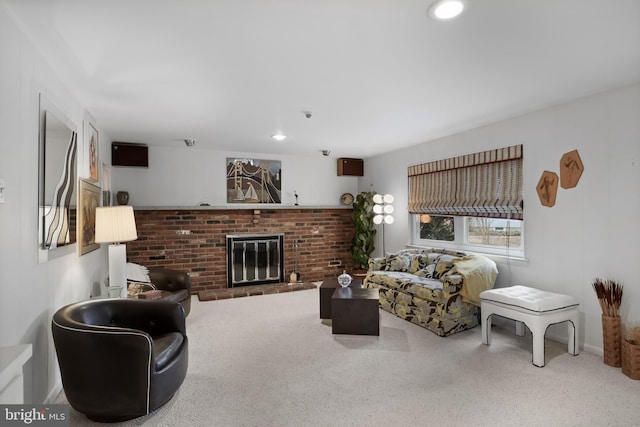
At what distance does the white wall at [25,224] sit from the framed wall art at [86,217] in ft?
1.48

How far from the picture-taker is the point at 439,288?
366cm

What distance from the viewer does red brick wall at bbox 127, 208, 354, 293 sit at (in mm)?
5207

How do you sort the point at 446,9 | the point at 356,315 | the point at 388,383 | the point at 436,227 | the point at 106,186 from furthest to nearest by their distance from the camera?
1. the point at 436,227
2. the point at 106,186
3. the point at 356,315
4. the point at 388,383
5. the point at 446,9

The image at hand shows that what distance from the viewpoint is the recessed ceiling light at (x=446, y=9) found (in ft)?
5.39

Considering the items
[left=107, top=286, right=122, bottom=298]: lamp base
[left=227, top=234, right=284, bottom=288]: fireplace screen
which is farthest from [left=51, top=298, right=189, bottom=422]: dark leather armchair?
[left=227, top=234, right=284, bottom=288]: fireplace screen

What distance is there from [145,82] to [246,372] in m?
2.47

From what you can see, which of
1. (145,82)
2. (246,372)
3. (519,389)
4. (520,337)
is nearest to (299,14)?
(145,82)

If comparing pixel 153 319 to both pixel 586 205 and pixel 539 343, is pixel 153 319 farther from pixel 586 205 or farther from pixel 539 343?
pixel 586 205

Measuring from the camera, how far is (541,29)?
1911 millimetres

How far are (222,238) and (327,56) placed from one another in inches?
159

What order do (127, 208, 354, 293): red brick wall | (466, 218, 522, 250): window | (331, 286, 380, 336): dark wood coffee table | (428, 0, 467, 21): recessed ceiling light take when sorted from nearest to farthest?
(428, 0, 467, 21): recessed ceiling light < (331, 286, 380, 336): dark wood coffee table < (466, 218, 522, 250): window < (127, 208, 354, 293): red brick wall

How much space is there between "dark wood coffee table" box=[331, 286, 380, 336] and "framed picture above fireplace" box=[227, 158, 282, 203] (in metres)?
2.88

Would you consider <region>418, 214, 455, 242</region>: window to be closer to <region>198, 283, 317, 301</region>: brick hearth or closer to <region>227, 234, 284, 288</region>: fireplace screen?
<region>198, 283, 317, 301</region>: brick hearth

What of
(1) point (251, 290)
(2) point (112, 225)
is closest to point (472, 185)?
(1) point (251, 290)
